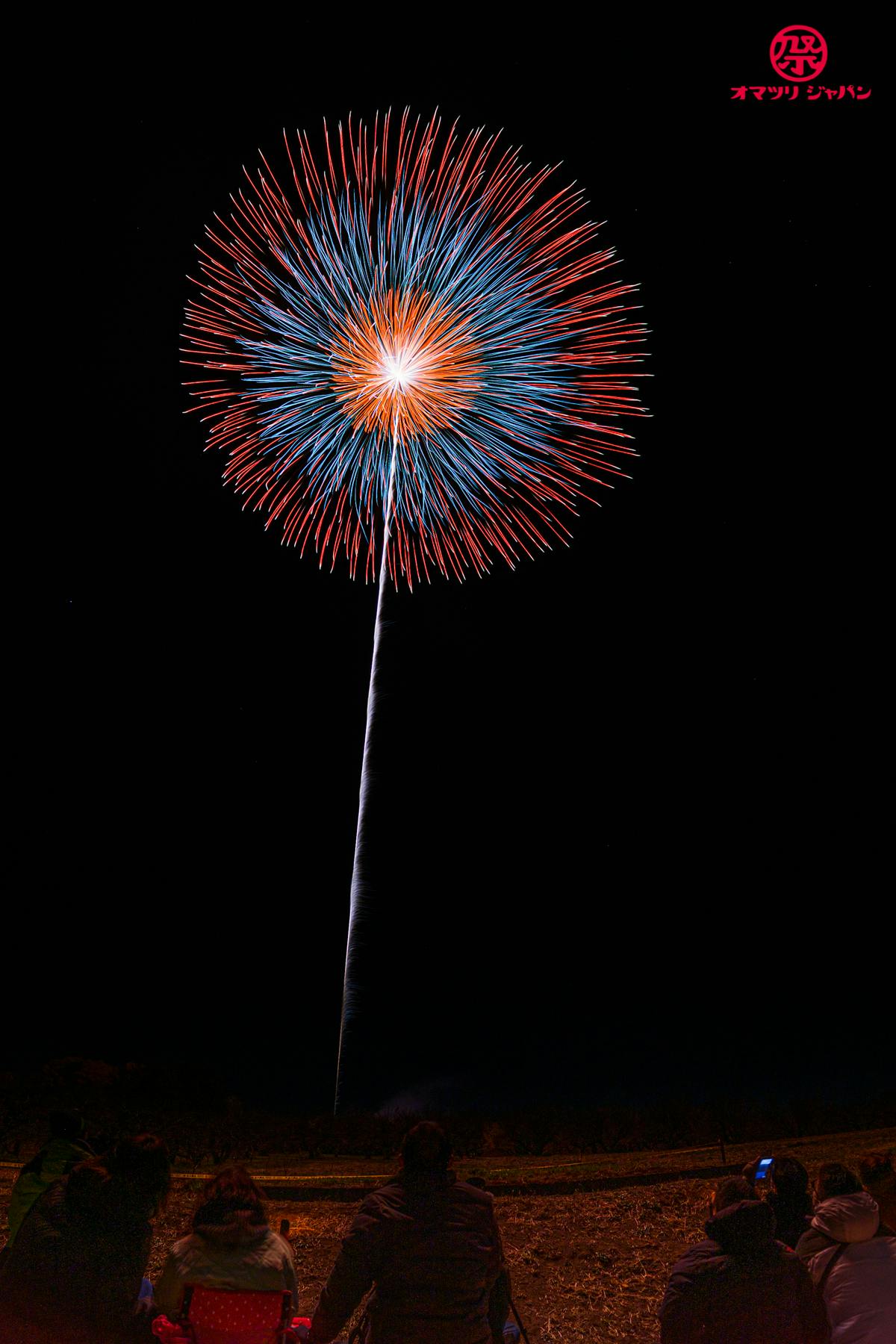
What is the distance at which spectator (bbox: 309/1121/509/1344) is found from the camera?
11.6ft

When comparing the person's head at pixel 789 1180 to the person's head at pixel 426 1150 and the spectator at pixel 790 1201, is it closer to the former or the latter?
the spectator at pixel 790 1201

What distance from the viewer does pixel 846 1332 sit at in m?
3.85

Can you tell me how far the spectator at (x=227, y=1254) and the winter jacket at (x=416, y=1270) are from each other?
225 millimetres

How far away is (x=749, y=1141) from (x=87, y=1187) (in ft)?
54.3

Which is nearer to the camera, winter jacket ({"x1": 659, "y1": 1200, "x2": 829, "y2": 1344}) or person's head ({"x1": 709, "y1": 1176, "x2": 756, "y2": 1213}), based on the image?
winter jacket ({"x1": 659, "y1": 1200, "x2": 829, "y2": 1344})

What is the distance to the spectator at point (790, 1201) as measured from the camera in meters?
4.66

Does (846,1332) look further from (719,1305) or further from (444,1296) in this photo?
(444,1296)

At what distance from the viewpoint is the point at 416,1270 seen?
3.55 m

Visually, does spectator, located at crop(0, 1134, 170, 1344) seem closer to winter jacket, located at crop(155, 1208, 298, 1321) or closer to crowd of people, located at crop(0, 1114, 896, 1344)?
crowd of people, located at crop(0, 1114, 896, 1344)

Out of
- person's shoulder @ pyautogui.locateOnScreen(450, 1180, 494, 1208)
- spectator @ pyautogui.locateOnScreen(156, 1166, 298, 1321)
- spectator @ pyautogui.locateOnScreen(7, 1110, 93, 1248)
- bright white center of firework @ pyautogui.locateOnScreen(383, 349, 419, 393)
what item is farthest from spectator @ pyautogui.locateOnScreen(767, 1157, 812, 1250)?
bright white center of firework @ pyautogui.locateOnScreen(383, 349, 419, 393)

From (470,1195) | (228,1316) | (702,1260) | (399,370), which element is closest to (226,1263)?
(228,1316)

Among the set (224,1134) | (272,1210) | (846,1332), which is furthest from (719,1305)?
(224,1134)

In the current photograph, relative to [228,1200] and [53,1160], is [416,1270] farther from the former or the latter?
[53,1160]

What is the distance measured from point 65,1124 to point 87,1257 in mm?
1610
